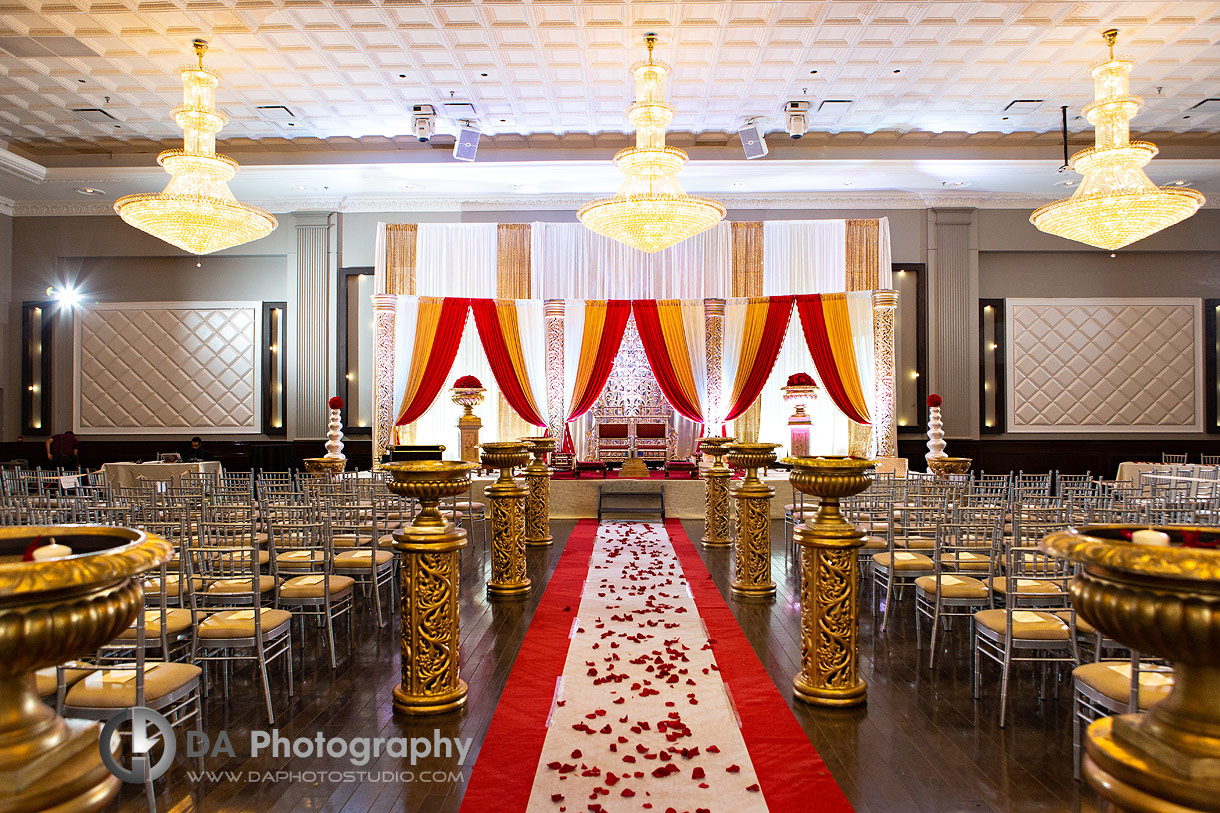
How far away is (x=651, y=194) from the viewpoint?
7613mm

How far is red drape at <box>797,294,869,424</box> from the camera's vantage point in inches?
484

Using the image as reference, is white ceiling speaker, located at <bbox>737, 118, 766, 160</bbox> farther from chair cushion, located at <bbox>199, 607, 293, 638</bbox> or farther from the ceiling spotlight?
chair cushion, located at <bbox>199, 607, 293, 638</bbox>

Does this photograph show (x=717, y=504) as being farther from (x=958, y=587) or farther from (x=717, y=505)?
(x=958, y=587)

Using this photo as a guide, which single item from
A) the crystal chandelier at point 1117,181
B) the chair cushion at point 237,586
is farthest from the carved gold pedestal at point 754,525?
the crystal chandelier at point 1117,181

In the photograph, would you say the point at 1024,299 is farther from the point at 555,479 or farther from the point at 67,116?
the point at 67,116

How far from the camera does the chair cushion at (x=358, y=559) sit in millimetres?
5160

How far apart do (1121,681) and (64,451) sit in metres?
13.7

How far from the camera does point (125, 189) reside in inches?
479

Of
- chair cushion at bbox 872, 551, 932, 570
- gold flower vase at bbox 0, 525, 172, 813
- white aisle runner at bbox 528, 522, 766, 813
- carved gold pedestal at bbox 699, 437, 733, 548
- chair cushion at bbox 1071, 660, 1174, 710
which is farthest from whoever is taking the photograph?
carved gold pedestal at bbox 699, 437, 733, 548

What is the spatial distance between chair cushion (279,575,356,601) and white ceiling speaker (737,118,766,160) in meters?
8.08

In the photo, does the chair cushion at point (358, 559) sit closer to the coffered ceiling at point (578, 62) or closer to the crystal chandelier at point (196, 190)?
the crystal chandelier at point (196, 190)

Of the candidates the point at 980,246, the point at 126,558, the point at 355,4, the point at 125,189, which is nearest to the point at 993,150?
the point at 980,246

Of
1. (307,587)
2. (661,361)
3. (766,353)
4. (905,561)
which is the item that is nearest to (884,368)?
(766,353)

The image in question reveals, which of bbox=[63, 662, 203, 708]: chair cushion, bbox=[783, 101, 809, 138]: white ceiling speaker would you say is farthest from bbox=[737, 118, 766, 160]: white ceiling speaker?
bbox=[63, 662, 203, 708]: chair cushion
